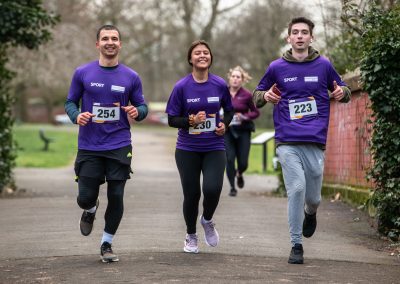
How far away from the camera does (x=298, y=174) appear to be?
26.1 feet

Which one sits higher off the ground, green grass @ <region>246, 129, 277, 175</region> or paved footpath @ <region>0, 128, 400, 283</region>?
paved footpath @ <region>0, 128, 400, 283</region>

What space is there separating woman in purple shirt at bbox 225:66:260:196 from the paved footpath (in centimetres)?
82

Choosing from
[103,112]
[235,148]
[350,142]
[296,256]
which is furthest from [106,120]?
[235,148]

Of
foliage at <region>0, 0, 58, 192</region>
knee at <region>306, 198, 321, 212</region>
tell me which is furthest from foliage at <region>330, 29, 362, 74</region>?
knee at <region>306, 198, 321, 212</region>

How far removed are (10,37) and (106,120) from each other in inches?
329

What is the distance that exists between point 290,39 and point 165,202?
227 inches

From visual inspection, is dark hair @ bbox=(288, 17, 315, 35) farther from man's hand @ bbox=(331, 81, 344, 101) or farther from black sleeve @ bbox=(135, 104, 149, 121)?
black sleeve @ bbox=(135, 104, 149, 121)

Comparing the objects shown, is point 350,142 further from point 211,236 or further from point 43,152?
point 43,152

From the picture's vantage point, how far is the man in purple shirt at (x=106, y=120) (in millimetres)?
7906

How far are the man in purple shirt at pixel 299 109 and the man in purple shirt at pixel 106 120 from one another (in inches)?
46.4

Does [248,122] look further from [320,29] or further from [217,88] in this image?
[217,88]

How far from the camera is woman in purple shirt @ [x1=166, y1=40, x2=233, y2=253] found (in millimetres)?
8297

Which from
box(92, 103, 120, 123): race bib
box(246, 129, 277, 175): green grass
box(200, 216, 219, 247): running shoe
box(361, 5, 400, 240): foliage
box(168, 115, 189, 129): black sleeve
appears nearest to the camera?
box(92, 103, 120, 123): race bib

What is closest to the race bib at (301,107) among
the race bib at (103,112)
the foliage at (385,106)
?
the foliage at (385,106)
